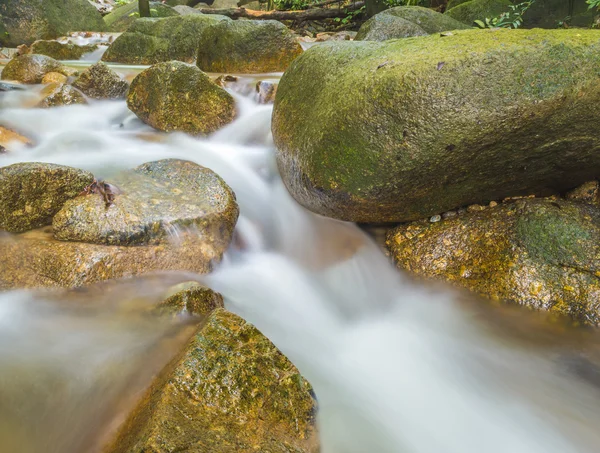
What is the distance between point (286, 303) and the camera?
3100mm

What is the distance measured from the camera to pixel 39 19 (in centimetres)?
1129

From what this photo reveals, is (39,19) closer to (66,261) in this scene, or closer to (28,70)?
(28,70)

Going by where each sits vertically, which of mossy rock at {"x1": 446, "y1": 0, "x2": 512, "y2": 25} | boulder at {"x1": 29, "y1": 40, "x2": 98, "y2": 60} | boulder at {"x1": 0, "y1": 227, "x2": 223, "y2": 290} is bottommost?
boulder at {"x1": 29, "y1": 40, "x2": 98, "y2": 60}

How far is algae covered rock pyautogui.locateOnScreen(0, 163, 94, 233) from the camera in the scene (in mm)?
2666

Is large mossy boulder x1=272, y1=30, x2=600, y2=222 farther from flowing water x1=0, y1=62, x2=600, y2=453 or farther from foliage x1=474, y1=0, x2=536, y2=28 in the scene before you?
foliage x1=474, y1=0, x2=536, y2=28

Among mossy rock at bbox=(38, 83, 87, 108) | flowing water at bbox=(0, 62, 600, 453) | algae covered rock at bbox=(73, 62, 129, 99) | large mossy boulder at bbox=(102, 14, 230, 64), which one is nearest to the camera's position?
flowing water at bbox=(0, 62, 600, 453)

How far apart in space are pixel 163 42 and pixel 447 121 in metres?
8.67

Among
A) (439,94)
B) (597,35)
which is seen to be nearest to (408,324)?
(439,94)

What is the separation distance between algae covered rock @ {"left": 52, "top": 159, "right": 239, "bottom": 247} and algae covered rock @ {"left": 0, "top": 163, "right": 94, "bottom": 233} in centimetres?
15

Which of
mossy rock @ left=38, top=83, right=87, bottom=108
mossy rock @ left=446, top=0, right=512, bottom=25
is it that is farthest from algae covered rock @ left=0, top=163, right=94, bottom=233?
mossy rock @ left=446, top=0, right=512, bottom=25

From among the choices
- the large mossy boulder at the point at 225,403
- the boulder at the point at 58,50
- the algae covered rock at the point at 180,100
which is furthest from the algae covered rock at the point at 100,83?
the large mossy boulder at the point at 225,403

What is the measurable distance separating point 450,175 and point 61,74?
6.78m

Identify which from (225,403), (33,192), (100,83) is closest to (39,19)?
(100,83)

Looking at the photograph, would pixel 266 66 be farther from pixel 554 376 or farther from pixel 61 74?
pixel 554 376
